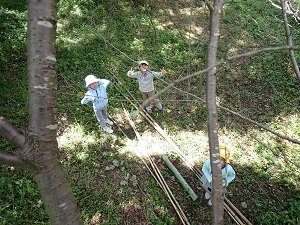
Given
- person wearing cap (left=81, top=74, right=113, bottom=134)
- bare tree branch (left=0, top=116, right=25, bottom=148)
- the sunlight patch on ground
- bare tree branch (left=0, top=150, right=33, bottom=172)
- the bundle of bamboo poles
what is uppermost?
bare tree branch (left=0, top=116, right=25, bottom=148)

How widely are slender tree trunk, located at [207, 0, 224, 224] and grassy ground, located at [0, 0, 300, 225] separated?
123cm

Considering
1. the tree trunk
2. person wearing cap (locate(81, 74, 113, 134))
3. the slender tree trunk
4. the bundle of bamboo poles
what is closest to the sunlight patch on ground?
person wearing cap (locate(81, 74, 113, 134))

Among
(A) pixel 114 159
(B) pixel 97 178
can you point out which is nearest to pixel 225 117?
(A) pixel 114 159

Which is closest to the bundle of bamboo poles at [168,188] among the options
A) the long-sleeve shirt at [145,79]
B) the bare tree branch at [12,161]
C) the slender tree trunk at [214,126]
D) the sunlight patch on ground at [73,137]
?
the long-sleeve shirt at [145,79]

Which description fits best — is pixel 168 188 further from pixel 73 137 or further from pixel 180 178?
pixel 73 137

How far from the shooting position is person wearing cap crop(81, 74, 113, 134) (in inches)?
175

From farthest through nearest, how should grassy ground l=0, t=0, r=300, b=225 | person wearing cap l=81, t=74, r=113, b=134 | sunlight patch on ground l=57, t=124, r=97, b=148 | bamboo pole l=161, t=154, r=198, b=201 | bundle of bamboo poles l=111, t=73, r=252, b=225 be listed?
sunlight patch on ground l=57, t=124, r=97, b=148
person wearing cap l=81, t=74, r=113, b=134
bamboo pole l=161, t=154, r=198, b=201
grassy ground l=0, t=0, r=300, b=225
bundle of bamboo poles l=111, t=73, r=252, b=225

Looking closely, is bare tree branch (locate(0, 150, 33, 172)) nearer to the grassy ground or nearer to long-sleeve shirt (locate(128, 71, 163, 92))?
the grassy ground

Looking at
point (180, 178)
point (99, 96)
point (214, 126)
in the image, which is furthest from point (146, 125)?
point (214, 126)

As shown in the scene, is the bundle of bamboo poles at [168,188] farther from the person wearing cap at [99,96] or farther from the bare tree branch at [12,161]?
the bare tree branch at [12,161]

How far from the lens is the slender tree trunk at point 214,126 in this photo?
120 centimetres

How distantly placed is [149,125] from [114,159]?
1.33m

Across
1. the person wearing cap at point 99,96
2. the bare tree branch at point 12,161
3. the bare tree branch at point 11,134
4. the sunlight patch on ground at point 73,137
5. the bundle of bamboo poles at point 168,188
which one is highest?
the bare tree branch at point 11,134

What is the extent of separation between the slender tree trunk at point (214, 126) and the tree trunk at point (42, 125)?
0.86m
